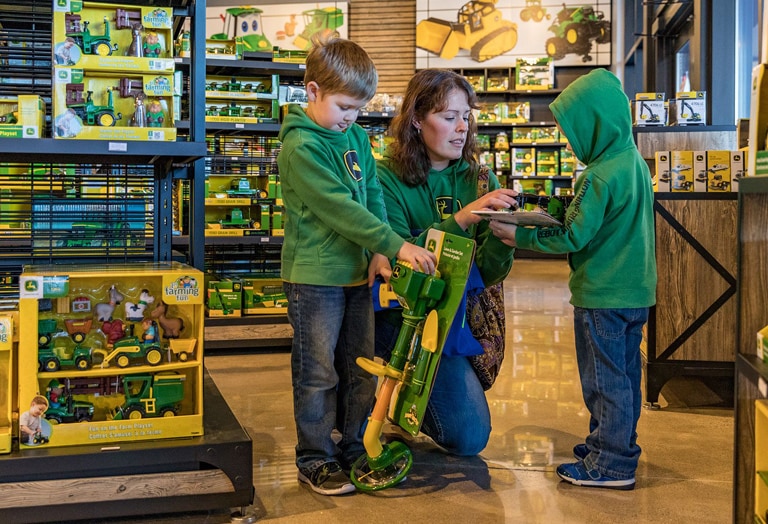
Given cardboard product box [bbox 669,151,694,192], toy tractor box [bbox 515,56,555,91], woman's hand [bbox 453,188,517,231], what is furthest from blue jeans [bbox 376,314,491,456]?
toy tractor box [bbox 515,56,555,91]

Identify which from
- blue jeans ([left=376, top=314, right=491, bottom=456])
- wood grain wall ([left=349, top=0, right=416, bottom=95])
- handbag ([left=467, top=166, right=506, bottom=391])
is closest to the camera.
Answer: blue jeans ([left=376, top=314, right=491, bottom=456])

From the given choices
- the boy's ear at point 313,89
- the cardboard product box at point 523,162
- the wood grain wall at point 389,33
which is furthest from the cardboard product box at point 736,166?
the wood grain wall at point 389,33

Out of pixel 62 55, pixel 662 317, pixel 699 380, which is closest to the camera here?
pixel 62 55

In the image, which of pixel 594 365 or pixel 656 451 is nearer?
pixel 594 365

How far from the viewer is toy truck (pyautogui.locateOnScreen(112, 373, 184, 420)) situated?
7.00 feet

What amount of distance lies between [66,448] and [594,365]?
1.49 metres

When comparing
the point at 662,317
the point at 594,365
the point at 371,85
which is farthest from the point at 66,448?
the point at 662,317

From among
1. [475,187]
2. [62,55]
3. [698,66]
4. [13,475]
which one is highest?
[698,66]

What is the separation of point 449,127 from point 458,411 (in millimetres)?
930

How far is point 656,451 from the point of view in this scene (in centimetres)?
276

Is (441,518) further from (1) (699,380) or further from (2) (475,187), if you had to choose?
(1) (699,380)

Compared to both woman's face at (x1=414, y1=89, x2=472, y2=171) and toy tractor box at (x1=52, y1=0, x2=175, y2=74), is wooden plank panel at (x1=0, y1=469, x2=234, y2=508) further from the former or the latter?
woman's face at (x1=414, y1=89, x2=472, y2=171)

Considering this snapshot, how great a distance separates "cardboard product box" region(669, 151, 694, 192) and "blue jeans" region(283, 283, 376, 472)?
1.64m

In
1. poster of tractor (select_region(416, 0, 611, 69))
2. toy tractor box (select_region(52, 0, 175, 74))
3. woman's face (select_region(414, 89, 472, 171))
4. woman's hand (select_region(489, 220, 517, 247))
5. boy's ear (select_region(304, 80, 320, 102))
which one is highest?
poster of tractor (select_region(416, 0, 611, 69))
